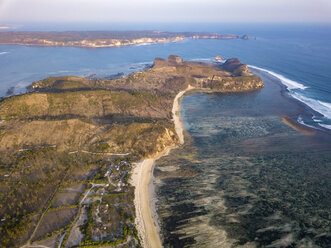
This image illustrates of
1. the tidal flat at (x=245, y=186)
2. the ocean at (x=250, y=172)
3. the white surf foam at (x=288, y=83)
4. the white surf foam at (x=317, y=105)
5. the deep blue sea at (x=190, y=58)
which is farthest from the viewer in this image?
the white surf foam at (x=288, y=83)

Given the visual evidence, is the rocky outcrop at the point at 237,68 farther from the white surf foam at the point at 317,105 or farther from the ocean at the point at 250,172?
the white surf foam at the point at 317,105

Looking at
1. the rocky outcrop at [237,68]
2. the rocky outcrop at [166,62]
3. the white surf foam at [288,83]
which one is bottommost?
the white surf foam at [288,83]

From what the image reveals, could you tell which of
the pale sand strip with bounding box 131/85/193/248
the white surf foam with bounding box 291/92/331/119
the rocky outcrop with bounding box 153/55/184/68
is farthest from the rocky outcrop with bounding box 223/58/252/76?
the pale sand strip with bounding box 131/85/193/248

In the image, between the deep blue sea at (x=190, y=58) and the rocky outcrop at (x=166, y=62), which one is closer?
the deep blue sea at (x=190, y=58)

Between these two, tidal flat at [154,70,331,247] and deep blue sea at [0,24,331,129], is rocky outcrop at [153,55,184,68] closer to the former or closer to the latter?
deep blue sea at [0,24,331,129]

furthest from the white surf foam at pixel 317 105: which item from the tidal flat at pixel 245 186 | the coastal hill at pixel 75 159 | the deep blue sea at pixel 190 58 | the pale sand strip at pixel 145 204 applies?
the pale sand strip at pixel 145 204

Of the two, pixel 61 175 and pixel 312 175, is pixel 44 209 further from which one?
pixel 312 175

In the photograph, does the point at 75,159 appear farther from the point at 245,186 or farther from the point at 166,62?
the point at 166,62
